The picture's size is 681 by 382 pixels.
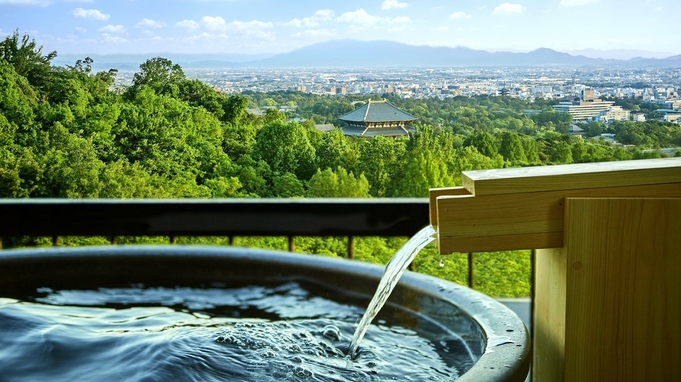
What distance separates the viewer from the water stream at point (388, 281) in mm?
816

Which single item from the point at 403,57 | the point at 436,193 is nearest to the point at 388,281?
the point at 436,193

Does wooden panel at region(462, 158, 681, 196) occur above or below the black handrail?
above

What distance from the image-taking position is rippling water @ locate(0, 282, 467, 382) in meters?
0.77

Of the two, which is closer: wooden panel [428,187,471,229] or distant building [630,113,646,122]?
wooden panel [428,187,471,229]

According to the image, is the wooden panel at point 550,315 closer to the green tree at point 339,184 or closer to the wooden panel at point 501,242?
the wooden panel at point 501,242

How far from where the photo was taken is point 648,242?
643 mm

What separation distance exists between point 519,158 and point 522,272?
10.5ft

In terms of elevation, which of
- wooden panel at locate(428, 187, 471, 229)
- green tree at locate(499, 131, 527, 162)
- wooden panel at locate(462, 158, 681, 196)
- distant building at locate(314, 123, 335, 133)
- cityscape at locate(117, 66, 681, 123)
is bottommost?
green tree at locate(499, 131, 527, 162)

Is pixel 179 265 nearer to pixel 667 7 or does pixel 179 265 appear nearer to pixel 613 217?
pixel 613 217

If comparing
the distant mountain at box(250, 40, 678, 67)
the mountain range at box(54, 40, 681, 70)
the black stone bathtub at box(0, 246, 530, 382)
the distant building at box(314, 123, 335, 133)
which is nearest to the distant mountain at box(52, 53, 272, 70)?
the mountain range at box(54, 40, 681, 70)

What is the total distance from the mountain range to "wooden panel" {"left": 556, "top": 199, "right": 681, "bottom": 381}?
915 inches

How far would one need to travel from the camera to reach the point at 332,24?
90.5 ft

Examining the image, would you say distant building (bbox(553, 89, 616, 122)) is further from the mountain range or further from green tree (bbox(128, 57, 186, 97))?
green tree (bbox(128, 57, 186, 97))

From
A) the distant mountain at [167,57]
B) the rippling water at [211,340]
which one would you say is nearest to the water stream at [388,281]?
the rippling water at [211,340]
